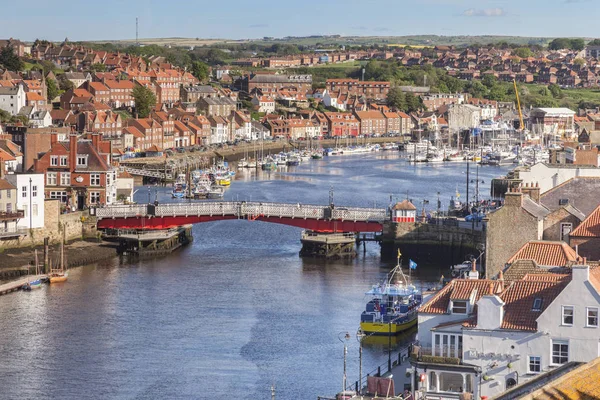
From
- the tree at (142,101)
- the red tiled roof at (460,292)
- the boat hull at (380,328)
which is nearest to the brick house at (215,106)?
the tree at (142,101)

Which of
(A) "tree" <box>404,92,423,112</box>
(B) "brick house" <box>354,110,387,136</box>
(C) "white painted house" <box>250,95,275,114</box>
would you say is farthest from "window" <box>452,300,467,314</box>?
(A) "tree" <box>404,92,423,112</box>

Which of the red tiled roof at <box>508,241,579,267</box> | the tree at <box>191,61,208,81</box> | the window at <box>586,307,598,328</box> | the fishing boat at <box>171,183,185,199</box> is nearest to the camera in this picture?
the window at <box>586,307,598,328</box>

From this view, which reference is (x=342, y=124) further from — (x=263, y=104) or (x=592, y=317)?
(x=592, y=317)

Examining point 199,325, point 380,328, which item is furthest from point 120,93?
point 380,328

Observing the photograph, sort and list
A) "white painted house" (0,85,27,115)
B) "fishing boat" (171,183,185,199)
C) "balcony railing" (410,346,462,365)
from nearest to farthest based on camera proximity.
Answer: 1. "balcony railing" (410,346,462,365)
2. "fishing boat" (171,183,185,199)
3. "white painted house" (0,85,27,115)

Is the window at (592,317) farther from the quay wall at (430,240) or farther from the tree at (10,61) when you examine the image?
the tree at (10,61)

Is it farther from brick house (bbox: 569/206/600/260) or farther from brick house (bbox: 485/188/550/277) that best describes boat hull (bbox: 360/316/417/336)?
brick house (bbox: 569/206/600/260)
